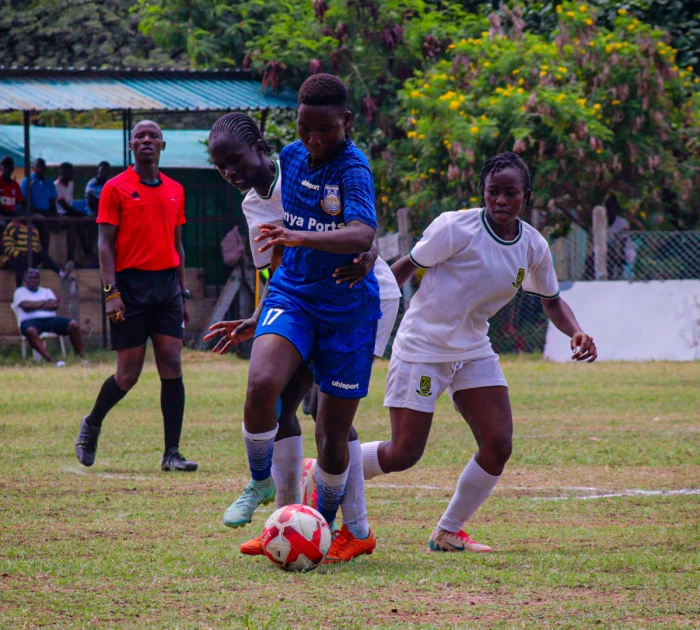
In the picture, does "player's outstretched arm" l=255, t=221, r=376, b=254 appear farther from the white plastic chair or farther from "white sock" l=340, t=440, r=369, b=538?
the white plastic chair

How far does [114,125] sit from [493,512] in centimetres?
2468

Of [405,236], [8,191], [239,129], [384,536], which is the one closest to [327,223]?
[239,129]

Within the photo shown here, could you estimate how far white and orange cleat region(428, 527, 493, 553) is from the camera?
17.5 feet

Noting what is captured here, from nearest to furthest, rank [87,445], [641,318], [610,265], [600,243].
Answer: [87,445], [641,318], [600,243], [610,265]

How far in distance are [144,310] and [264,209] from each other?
2.73m

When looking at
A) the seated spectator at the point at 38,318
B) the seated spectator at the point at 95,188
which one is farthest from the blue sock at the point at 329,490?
the seated spectator at the point at 95,188

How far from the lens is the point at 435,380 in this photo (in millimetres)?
5516

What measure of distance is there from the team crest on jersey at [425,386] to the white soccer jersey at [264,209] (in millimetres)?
908

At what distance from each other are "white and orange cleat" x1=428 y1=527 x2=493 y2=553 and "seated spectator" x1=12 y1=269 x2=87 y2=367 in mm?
11960

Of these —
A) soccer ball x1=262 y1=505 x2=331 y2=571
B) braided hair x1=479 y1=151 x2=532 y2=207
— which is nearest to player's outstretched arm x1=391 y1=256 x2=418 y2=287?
braided hair x1=479 y1=151 x2=532 y2=207

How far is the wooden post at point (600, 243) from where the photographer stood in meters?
17.4

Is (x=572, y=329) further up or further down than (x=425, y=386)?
further up

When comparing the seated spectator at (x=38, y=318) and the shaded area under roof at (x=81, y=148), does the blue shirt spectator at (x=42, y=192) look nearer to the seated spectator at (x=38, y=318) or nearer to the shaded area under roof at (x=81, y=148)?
the seated spectator at (x=38, y=318)

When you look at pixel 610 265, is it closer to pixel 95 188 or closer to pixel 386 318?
pixel 95 188
